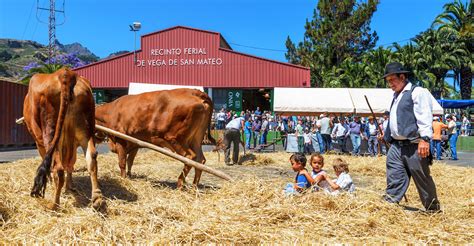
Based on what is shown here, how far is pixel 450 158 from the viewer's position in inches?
604

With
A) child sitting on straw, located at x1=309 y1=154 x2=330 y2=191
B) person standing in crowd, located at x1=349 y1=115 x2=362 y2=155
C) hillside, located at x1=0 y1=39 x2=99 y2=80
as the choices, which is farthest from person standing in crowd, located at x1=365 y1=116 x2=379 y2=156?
hillside, located at x1=0 y1=39 x2=99 y2=80

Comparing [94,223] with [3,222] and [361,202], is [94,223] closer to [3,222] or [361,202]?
[3,222]

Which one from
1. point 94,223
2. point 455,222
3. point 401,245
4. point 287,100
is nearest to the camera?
point 401,245

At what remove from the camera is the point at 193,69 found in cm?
3384

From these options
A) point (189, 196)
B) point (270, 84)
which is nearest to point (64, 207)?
point (189, 196)

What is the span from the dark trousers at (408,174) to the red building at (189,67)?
2777 cm

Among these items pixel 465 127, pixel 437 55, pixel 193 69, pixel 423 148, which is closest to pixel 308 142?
pixel 423 148

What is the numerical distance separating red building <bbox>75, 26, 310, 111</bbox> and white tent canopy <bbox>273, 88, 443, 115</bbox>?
43.4 feet

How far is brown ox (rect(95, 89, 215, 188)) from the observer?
7.30 metres

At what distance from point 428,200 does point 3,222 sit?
4.34 metres

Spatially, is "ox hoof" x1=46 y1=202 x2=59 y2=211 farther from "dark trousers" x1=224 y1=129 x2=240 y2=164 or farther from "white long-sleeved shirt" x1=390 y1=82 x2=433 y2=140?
"dark trousers" x1=224 y1=129 x2=240 y2=164

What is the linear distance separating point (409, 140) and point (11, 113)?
17738mm

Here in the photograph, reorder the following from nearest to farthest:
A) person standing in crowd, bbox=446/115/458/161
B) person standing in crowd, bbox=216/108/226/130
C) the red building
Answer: person standing in crowd, bbox=446/115/458/161 < person standing in crowd, bbox=216/108/226/130 < the red building

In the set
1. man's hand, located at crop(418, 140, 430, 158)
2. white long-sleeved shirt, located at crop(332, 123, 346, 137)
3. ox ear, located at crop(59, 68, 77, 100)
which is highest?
ox ear, located at crop(59, 68, 77, 100)
